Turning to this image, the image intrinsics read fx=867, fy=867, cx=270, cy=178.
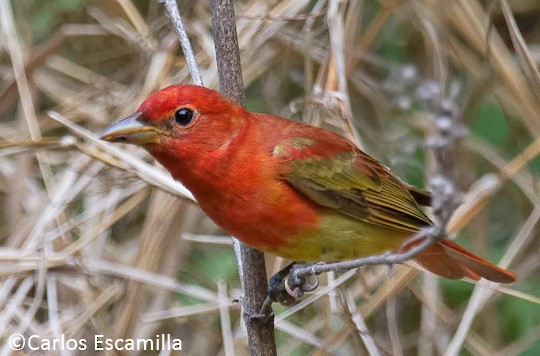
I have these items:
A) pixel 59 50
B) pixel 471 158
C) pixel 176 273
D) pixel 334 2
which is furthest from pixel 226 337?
pixel 59 50

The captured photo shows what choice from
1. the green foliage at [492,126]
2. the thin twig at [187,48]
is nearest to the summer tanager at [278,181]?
the thin twig at [187,48]

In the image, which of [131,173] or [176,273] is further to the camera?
[176,273]

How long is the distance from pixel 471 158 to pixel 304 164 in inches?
67.1

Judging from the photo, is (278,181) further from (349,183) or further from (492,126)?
(492,126)

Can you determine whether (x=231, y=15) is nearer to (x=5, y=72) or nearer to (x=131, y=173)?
(x=131, y=173)

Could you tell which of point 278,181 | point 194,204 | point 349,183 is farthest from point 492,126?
point 278,181

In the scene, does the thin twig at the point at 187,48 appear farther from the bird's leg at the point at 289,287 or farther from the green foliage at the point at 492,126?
the green foliage at the point at 492,126

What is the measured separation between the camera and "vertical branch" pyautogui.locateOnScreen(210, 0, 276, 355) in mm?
2273

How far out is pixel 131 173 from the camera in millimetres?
2998

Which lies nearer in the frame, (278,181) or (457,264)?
(278,181)

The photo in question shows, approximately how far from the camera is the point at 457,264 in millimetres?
2797

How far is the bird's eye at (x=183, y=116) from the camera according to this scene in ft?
7.64

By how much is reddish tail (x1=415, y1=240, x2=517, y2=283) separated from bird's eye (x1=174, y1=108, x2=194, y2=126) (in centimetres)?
92

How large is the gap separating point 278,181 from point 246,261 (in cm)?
25
